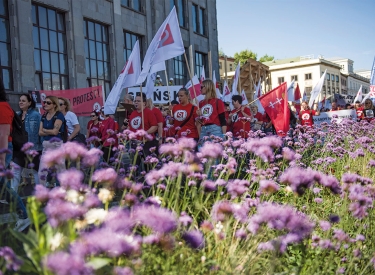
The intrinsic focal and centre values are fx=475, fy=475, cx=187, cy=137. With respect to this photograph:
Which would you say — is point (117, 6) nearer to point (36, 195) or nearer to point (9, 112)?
point (9, 112)

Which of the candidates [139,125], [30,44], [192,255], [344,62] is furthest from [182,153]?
[344,62]

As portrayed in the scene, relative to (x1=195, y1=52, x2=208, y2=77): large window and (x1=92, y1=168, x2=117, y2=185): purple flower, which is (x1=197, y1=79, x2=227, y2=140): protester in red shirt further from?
(x1=195, y1=52, x2=208, y2=77): large window

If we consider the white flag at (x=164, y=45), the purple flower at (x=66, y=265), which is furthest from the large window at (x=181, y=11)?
the purple flower at (x=66, y=265)

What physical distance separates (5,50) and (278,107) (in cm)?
1030

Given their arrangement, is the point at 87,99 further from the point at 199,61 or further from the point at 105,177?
the point at 199,61

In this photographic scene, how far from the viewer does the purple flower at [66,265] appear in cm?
141

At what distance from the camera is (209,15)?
30.7 m

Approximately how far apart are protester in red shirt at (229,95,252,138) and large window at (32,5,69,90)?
10.0 metres

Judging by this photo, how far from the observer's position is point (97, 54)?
20219mm

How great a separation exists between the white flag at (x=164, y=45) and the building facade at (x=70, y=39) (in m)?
6.83

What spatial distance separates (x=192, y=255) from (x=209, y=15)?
29497 mm

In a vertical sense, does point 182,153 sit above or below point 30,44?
below

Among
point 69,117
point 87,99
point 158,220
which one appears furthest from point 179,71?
point 158,220

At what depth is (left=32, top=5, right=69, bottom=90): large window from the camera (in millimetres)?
17062
